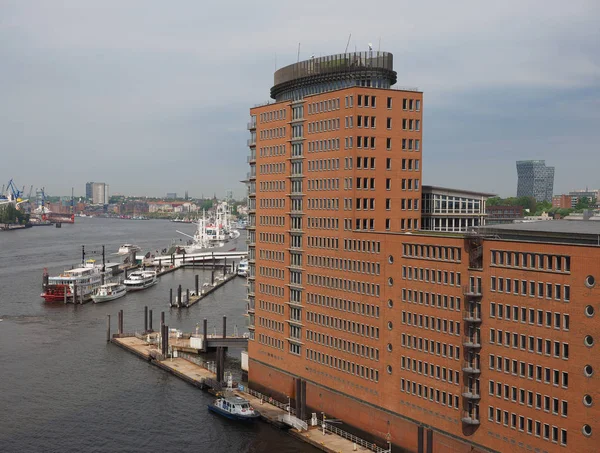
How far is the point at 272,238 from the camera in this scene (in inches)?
Result: 3022

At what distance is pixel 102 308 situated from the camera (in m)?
142

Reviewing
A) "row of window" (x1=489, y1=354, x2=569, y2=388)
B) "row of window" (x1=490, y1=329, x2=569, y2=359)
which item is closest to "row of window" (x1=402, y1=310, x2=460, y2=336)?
"row of window" (x1=490, y1=329, x2=569, y2=359)

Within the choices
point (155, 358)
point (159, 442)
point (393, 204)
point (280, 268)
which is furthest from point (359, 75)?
point (155, 358)

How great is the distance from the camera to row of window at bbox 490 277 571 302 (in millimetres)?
46250

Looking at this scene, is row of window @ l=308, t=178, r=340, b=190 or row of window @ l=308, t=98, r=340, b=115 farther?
row of window @ l=308, t=178, r=340, b=190

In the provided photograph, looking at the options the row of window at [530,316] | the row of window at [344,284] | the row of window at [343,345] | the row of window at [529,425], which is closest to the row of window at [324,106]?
the row of window at [344,284]

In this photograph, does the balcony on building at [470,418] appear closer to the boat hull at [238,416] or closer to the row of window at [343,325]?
the row of window at [343,325]

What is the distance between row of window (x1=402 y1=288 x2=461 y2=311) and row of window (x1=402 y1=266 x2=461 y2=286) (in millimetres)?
1076

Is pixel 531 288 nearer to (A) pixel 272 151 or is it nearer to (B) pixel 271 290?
(B) pixel 271 290

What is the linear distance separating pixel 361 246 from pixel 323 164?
9.81m

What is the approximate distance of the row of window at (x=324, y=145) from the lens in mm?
66500

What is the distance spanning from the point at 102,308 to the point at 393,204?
302 feet

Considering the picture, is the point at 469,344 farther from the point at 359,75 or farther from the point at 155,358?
the point at 155,358

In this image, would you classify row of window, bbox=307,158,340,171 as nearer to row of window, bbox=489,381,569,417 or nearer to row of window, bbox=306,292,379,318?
row of window, bbox=306,292,379,318
